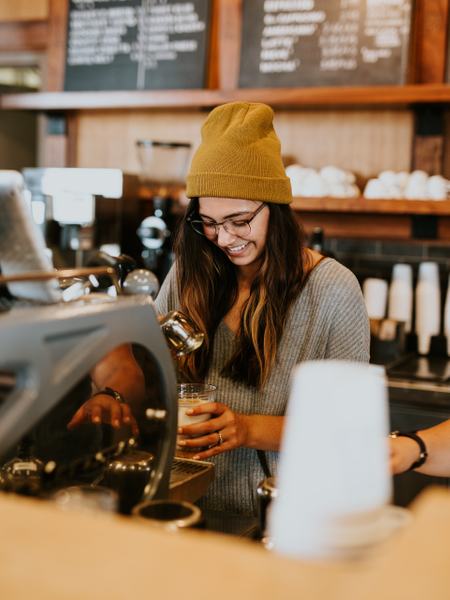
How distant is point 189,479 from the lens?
1409 mm

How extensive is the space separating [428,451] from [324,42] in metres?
2.45

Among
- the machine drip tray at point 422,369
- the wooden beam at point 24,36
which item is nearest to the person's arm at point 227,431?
the machine drip tray at point 422,369

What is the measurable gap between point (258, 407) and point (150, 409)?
2.34ft

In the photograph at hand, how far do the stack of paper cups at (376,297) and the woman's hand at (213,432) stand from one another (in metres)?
1.94

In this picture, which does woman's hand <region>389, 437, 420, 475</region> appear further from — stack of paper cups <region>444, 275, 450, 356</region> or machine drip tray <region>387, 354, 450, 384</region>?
stack of paper cups <region>444, 275, 450, 356</region>

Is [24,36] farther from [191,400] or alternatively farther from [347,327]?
[191,400]

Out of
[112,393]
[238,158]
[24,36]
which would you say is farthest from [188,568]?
[24,36]

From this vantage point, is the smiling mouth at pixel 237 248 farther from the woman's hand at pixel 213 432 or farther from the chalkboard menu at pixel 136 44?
the chalkboard menu at pixel 136 44

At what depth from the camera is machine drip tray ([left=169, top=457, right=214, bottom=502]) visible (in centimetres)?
137

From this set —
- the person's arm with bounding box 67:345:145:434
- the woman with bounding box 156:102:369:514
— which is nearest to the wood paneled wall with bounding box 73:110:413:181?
the woman with bounding box 156:102:369:514

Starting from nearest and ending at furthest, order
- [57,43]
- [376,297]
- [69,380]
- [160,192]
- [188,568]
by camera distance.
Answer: [188,568], [69,380], [376,297], [160,192], [57,43]

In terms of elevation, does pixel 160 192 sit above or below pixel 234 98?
below

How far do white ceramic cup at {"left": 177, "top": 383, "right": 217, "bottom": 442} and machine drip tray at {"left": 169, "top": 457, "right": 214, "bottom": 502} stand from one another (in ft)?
0.28

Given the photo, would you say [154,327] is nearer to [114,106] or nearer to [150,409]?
[150,409]
